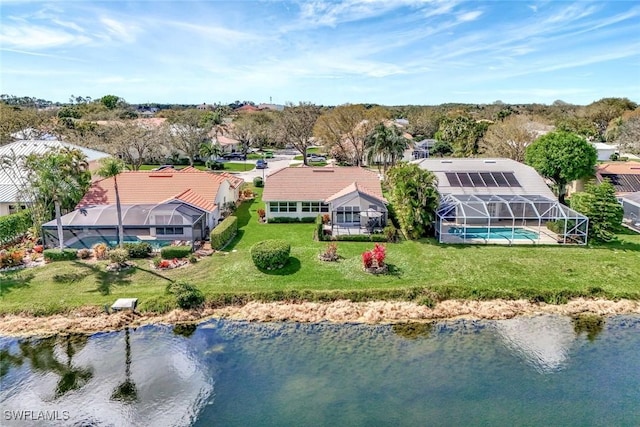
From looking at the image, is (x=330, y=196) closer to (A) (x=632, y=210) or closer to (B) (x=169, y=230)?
(B) (x=169, y=230)

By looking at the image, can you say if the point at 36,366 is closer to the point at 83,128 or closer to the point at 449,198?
the point at 449,198

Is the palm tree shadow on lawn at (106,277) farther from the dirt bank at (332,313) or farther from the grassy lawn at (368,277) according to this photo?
the dirt bank at (332,313)

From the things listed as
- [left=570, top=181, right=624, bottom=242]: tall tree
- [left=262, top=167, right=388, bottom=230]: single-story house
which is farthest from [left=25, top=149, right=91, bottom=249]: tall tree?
[left=570, top=181, right=624, bottom=242]: tall tree

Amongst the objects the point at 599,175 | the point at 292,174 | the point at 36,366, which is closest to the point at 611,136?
the point at 599,175

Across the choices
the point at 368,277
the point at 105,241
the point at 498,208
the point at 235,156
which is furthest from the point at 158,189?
the point at 235,156

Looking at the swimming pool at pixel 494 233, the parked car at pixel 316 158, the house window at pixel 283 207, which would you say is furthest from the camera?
the parked car at pixel 316 158

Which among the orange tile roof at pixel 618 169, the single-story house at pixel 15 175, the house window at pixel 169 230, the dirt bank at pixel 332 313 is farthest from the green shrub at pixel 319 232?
the orange tile roof at pixel 618 169
